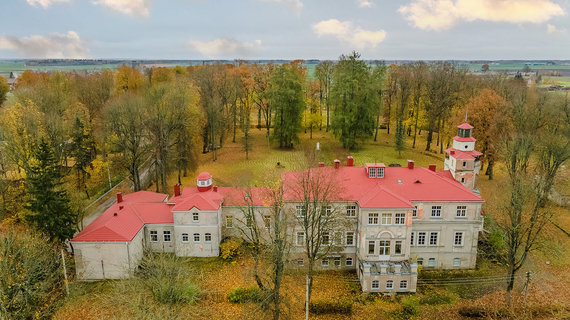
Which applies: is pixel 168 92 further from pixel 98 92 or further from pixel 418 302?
pixel 418 302

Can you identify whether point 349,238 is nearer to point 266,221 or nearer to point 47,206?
point 266,221

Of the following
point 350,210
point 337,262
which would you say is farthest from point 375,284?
point 350,210

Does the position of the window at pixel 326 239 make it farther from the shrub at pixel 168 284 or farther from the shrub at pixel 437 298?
the shrub at pixel 168 284

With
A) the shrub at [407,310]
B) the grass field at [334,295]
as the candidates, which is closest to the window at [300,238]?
the grass field at [334,295]

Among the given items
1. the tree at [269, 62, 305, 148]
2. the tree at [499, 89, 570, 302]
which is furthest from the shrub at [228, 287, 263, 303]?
the tree at [269, 62, 305, 148]

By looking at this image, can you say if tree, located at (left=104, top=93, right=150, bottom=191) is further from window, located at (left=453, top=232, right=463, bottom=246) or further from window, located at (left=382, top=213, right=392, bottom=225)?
window, located at (left=453, top=232, right=463, bottom=246)

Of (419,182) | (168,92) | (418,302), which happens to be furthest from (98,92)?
(418,302)
